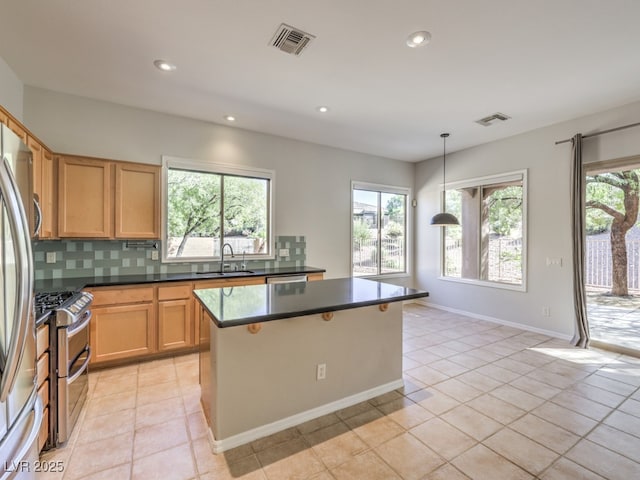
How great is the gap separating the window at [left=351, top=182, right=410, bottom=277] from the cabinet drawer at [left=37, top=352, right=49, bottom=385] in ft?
13.9

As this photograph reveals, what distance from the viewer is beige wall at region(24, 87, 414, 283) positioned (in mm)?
3252

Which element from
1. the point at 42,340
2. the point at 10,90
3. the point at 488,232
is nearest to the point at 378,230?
the point at 488,232

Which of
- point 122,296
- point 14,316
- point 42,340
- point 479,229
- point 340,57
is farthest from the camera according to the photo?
point 479,229

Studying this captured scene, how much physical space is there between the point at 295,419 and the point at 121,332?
6.88 feet

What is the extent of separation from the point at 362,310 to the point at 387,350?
0.49 metres

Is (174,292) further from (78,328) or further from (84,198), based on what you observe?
(84,198)

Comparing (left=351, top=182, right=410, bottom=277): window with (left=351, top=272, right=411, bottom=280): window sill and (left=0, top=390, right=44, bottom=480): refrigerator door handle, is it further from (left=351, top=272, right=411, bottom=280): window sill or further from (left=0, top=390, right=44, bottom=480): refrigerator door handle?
(left=0, top=390, right=44, bottom=480): refrigerator door handle

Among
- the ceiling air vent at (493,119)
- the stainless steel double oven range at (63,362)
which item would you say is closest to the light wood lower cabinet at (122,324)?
the stainless steel double oven range at (63,362)

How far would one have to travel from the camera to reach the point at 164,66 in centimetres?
271

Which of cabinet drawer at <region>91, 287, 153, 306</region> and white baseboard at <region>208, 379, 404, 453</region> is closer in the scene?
white baseboard at <region>208, 379, 404, 453</region>

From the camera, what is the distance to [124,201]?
3324 millimetres

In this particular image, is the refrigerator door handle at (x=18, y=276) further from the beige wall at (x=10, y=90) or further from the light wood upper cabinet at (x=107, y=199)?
the beige wall at (x=10, y=90)

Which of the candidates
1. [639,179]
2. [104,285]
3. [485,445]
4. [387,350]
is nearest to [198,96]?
[104,285]

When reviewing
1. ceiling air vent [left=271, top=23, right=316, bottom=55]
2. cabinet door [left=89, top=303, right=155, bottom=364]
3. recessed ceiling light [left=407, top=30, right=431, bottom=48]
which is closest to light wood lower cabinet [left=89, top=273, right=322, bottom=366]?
cabinet door [left=89, top=303, right=155, bottom=364]
